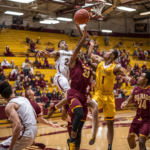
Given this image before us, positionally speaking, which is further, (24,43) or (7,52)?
(24,43)

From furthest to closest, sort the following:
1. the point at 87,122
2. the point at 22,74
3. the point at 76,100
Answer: the point at 22,74
the point at 87,122
the point at 76,100

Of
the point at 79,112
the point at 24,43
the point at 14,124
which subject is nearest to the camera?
the point at 14,124

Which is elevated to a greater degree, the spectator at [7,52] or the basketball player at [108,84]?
the spectator at [7,52]

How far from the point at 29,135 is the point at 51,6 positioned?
20.0 metres

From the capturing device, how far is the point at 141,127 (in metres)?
5.14

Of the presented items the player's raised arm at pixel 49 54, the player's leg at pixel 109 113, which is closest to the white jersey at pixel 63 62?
the player's raised arm at pixel 49 54

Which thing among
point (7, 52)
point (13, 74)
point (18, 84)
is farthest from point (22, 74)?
point (7, 52)

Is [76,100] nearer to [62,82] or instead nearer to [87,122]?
[62,82]

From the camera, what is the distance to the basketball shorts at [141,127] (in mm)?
4957

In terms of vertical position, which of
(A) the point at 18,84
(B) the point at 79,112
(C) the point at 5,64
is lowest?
(A) the point at 18,84

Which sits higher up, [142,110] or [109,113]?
[142,110]

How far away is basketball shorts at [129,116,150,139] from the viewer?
4.96 m

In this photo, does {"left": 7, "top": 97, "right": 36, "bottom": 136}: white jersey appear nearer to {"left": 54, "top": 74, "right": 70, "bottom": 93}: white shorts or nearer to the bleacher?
{"left": 54, "top": 74, "right": 70, "bottom": 93}: white shorts

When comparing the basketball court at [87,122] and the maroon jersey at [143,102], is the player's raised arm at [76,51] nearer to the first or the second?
the basketball court at [87,122]
